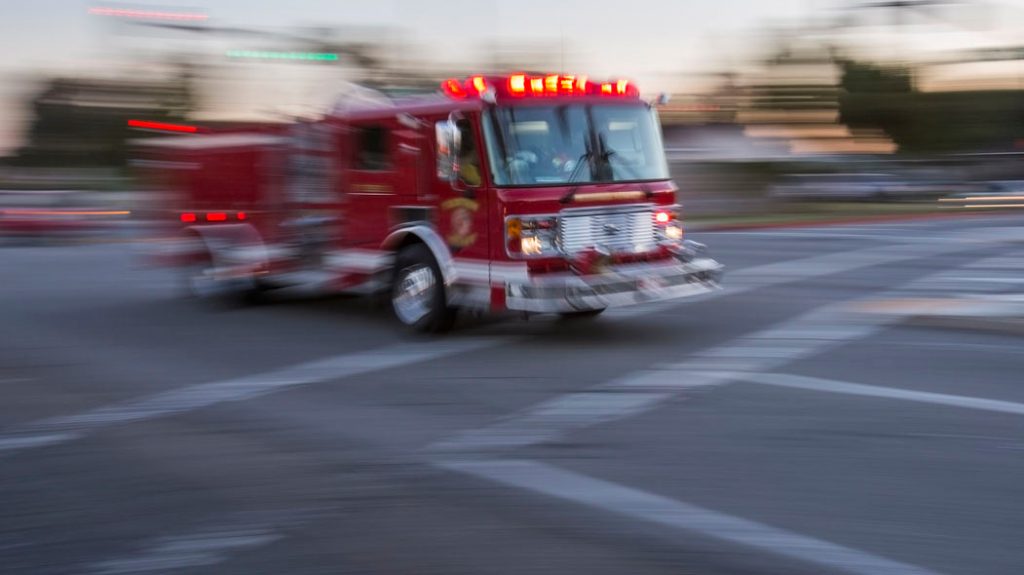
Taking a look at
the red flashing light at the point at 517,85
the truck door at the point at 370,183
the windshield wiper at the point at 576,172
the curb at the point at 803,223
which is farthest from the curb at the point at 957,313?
the curb at the point at 803,223

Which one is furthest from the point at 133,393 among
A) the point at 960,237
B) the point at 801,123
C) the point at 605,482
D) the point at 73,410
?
the point at 801,123

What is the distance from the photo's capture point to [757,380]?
8.88 meters

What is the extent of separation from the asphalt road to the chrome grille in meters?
0.87

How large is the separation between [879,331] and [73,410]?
705cm

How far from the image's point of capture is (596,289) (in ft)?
34.2

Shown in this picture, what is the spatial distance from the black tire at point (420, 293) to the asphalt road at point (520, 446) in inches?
12.8

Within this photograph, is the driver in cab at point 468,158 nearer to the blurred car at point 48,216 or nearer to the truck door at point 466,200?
the truck door at point 466,200

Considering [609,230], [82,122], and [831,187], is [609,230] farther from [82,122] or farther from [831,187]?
[82,122]

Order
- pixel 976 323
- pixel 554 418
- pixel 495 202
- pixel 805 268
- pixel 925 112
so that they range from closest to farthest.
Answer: pixel 554 418 < pixel 495 202 < pixel 976 323 < pixel 805 268 < pixel 925 112

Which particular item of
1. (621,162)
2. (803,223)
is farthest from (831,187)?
→ (621,162)

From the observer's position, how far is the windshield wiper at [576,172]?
1057 centimetres

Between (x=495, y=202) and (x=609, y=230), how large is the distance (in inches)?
42.8

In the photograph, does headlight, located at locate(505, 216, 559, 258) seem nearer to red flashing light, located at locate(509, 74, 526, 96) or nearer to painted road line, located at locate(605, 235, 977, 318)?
red flashing light, located at locate(509, 74, 526, 96)

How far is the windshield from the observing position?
1065 cm
